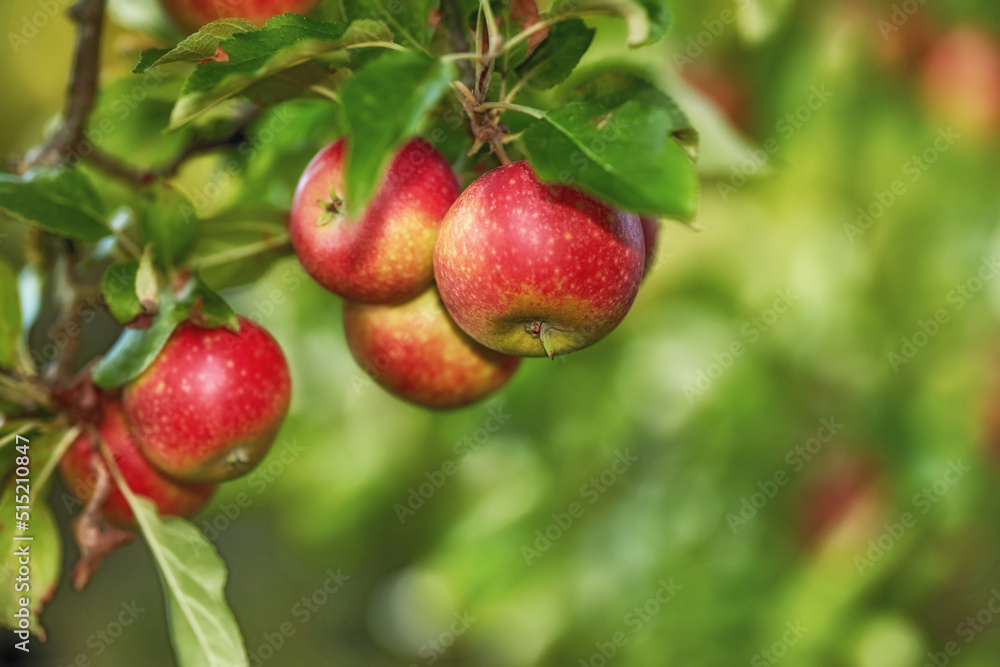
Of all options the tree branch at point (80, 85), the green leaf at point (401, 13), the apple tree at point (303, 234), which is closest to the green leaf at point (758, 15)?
the apple tree at point (303, 234)

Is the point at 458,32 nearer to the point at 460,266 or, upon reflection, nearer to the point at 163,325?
the point at 460,266

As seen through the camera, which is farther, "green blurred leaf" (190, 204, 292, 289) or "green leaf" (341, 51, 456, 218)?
"green blurred leaf" (190, 204, 292, 289)

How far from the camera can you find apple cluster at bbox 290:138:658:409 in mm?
776

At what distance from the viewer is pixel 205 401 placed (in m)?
1.03

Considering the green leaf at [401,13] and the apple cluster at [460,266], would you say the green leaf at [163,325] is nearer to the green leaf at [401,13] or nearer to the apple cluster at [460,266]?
the apple cluster at [460,266]

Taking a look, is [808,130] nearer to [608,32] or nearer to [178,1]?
[608,32]

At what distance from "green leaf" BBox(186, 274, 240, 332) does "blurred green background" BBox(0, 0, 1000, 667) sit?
0.53 m

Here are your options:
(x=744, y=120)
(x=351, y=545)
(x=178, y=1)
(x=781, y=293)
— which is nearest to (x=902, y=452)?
(x=781, y=293)

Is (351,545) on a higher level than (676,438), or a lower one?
lower

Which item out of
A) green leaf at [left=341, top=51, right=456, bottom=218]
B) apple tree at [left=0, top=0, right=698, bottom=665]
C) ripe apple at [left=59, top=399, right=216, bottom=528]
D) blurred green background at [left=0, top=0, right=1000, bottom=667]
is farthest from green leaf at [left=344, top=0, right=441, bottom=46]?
blurred green background at [left=0, top=0, right=1000, bottom=667]

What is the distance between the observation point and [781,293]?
1857 millimetres

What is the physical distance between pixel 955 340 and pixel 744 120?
66cm

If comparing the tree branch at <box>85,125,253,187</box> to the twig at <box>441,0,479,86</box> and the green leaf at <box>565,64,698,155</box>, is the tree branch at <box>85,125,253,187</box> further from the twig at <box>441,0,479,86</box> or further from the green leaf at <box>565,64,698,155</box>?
the green leaf at <box>565,64,698,155</box>

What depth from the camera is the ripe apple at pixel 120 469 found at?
1130 millimetres
